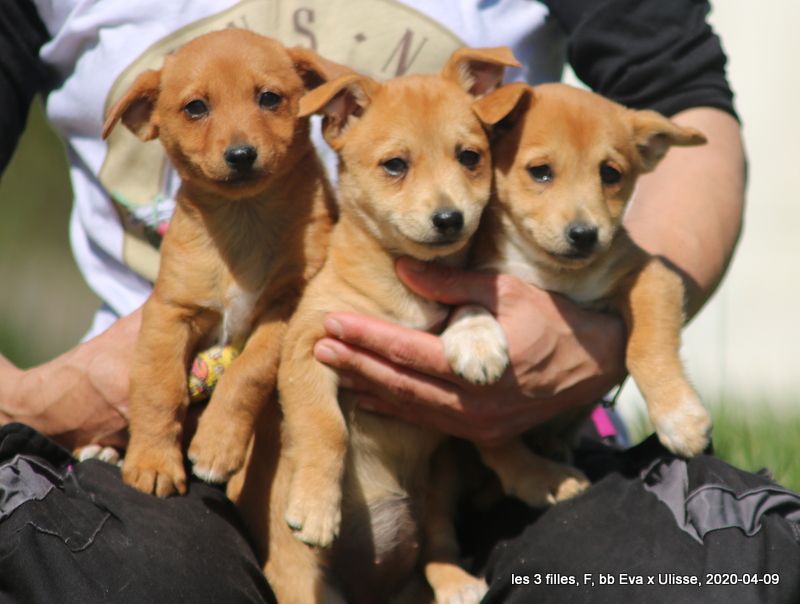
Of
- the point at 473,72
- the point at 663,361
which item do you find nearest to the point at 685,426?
the point at 663,361

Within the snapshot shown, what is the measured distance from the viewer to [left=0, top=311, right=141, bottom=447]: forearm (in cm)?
313

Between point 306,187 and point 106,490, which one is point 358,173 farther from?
point 106,490

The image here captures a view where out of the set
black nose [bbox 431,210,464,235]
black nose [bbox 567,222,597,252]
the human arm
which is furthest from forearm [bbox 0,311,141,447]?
black nose [bbox 567,222,597,252]

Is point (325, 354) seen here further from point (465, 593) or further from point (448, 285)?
point (465, 593)

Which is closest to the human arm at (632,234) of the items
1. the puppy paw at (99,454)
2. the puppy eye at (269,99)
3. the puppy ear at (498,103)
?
the puppy ear at (498,103)

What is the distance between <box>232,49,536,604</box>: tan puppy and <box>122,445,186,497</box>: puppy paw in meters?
0.28

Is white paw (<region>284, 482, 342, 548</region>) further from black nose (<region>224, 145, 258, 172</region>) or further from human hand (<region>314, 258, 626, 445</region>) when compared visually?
black nose (<region>224, 145, 258, 172</region>)

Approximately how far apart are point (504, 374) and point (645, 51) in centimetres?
118

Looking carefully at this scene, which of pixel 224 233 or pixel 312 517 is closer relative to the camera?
pixel 312 517

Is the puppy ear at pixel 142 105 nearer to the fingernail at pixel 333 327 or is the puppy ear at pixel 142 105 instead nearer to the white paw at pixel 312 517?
the fingernail at pixel 333 327

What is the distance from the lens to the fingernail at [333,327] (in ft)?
9.57

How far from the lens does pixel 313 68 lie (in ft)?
10.0

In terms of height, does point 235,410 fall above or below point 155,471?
above

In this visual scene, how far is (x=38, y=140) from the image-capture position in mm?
6449
